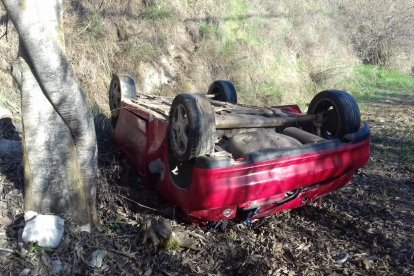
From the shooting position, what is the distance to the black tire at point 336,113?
4219 mm

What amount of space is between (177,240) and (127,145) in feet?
5.36

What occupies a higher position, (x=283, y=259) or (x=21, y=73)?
(x=21, y=73)

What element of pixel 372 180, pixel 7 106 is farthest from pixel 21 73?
pixel 372 180

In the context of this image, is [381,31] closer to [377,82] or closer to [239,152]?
[377,82]

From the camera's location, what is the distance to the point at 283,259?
3537 millimetres

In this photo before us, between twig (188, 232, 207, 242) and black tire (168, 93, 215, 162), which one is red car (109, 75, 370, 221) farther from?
twig (188, 232, 207, 242)

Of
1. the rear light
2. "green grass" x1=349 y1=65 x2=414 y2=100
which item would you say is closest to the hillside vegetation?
"green grass" x1=349 y1=65 x2=414 y2=100

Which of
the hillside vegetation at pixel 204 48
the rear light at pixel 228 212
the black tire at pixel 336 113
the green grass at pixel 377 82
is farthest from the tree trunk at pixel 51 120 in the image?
the green grass at pixel 377 82

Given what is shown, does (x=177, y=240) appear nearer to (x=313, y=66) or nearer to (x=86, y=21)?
(x=86, y=21)

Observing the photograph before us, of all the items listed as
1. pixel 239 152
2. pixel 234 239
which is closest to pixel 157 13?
pixel 239 152

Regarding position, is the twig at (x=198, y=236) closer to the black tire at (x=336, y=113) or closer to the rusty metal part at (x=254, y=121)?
the rusty metal part at (x=254, y=121)

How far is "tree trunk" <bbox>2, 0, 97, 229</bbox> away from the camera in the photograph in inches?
107

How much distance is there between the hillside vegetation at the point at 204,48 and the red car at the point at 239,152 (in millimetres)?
2563

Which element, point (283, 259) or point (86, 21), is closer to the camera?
point (283, 259)
